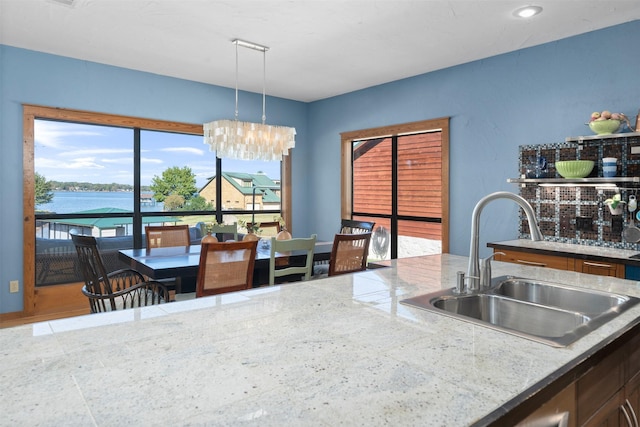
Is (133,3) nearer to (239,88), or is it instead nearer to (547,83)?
(239,88)

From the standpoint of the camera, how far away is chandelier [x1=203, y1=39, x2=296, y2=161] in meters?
3.50

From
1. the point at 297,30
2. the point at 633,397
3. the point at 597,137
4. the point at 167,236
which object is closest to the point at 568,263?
the point at 597,137

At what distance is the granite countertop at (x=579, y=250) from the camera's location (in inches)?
104

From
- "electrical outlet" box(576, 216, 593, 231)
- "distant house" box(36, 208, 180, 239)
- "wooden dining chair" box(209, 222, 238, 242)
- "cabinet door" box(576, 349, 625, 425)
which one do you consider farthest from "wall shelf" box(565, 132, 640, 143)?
"distant house" box(36, 208, 180, 239)

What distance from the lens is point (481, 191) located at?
3.94 meters

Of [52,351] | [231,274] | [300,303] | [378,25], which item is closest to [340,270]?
[231,274]

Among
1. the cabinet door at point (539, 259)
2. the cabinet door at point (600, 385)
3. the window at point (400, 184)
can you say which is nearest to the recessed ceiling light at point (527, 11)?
the window at point (400, 184)

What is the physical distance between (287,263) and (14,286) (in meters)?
2.70

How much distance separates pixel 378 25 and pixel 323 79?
1568 mm

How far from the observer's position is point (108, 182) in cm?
436

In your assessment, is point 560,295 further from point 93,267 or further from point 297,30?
point 297,30

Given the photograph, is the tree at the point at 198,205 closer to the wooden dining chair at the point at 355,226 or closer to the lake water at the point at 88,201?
the lake water at the point at 88,201

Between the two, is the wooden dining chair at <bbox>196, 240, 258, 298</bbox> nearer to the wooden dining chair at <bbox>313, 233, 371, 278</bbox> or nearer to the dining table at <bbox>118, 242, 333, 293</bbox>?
the dining table at <bbox>118, 242, 333, 293</bbox>

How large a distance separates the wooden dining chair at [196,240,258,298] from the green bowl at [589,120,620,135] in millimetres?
2558
